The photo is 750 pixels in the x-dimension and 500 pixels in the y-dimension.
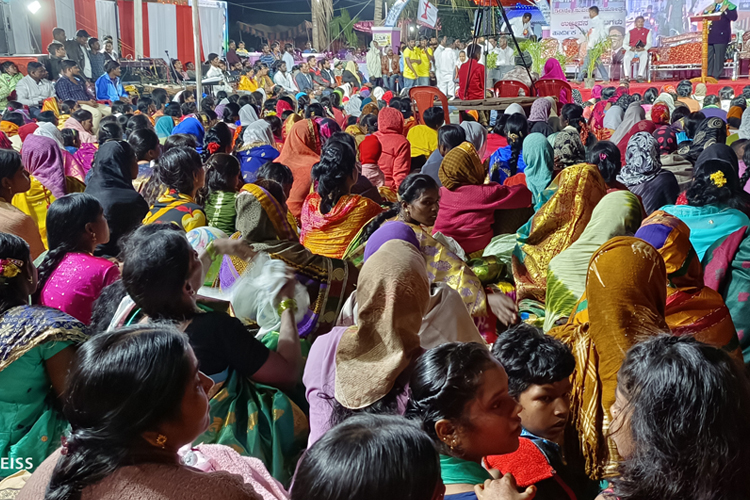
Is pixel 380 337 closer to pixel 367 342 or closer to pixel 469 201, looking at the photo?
pixel 367 342

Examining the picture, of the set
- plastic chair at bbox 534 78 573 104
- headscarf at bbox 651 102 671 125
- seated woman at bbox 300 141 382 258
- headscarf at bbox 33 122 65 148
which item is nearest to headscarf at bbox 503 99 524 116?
headscarf at bbox 651 102 671 125

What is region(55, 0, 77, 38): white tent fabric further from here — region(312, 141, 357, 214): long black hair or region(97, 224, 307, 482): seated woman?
region(97, 224, 307, 482): seated woman

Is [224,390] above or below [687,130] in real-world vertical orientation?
below

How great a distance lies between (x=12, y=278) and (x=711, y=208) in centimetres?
296

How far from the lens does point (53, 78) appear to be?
12789 mm

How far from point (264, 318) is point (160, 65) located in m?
15.5

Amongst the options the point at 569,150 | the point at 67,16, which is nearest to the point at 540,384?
the point at 569,150

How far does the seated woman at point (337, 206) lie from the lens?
3.38 m

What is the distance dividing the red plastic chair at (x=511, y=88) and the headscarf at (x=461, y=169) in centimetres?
705

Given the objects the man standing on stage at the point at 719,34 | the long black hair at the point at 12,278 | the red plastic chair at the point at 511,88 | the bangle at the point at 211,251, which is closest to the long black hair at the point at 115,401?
the long black hair at the point at 12,278

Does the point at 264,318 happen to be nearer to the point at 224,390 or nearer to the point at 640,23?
the point at 224,390

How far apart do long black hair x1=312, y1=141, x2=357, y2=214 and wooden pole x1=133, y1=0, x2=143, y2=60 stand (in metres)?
16.6

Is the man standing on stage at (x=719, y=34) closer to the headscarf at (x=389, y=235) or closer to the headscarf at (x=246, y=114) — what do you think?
the headscarf at (x=246, y=114)

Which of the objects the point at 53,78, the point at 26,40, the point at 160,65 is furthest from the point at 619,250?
the point at 26,40
